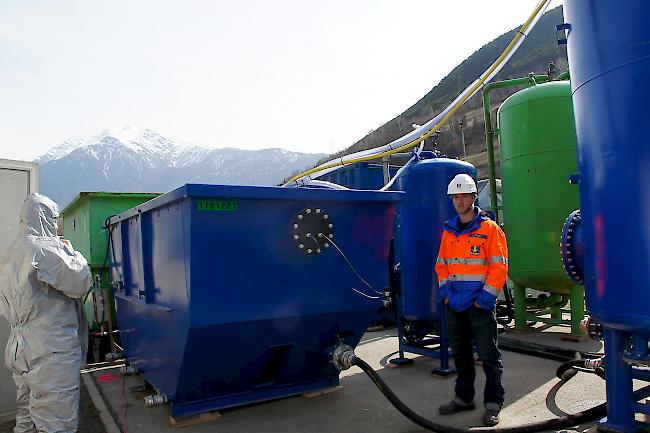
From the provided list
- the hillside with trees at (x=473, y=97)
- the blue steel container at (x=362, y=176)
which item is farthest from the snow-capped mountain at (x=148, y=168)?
the blue steel container at (x=362, y=176)

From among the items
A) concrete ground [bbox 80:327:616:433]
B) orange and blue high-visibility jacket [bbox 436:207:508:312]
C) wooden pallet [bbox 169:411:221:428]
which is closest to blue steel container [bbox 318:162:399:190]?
concrete ground [bbox 80:327:616:433]

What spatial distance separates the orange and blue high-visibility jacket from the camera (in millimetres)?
3770

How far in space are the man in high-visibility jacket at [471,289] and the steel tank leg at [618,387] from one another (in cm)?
80

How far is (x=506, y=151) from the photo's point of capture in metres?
6.83

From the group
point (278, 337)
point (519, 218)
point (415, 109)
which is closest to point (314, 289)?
point (278, 337)

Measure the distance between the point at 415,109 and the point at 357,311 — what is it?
49787 millimetres

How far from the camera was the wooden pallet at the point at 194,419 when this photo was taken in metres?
4.00

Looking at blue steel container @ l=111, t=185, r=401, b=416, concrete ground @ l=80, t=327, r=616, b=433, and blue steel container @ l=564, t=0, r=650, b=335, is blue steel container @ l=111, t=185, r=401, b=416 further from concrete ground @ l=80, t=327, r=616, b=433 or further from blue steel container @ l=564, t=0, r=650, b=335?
blue steel container @ l=564, t=0, r=650, b=335

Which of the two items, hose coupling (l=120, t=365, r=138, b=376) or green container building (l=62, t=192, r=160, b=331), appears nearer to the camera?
hose coupling (l=120, t=365, r=138, b=376)

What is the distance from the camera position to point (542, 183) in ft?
20.9

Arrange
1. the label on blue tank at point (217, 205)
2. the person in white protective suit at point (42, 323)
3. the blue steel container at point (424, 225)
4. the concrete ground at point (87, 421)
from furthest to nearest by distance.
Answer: the blue steel container at point (424, 225) < the concrete ground at point (87, 421) < the person in white protective suit at point (42, 323) < the label on blue tank at point (217, 205)

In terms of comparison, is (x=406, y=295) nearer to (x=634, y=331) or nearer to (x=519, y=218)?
(x=519, y=218)

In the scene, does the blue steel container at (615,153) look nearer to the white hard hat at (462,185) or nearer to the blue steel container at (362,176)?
the white hard hat at (462,185)

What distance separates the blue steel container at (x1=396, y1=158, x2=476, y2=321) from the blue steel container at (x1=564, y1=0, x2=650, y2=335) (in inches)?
83.4
